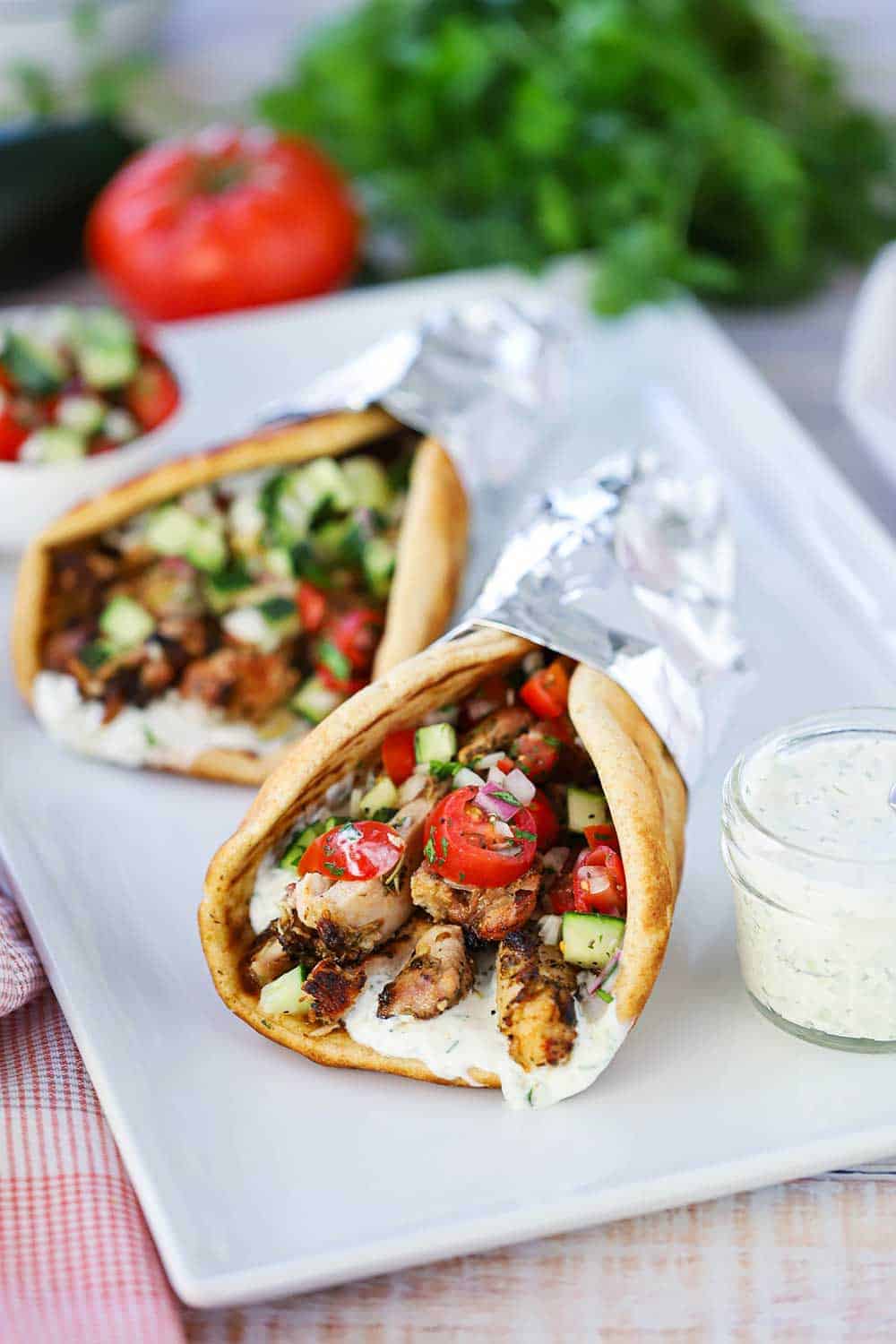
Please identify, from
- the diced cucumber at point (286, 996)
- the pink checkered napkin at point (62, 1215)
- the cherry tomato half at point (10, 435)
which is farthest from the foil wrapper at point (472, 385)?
the pink checkered napkin at point (62, 1215)

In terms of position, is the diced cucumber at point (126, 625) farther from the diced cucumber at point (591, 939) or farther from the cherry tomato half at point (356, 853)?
the diced cucumber at point (591, 939)

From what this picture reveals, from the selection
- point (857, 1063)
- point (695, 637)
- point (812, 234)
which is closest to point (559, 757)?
point (695, 637)

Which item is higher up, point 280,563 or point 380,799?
point 380,799

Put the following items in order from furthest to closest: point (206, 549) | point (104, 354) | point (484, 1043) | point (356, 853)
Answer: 1. point (104, 354)
2. point (206, 549)
3. point (356, 853)
4. point (484, 1043)

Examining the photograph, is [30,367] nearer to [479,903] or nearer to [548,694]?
[548,694]

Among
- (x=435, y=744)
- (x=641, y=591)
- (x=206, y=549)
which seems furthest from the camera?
(x=206, y=549)

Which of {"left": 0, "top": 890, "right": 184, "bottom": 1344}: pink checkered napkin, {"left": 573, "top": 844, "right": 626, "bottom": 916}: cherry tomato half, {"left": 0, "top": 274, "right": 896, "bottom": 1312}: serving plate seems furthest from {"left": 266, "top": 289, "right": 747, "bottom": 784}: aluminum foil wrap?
{"left": 0, "top": 890, "right": 184, "bottom": 1344}: pink checkered napkin

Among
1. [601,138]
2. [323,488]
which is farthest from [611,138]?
[323,488]
